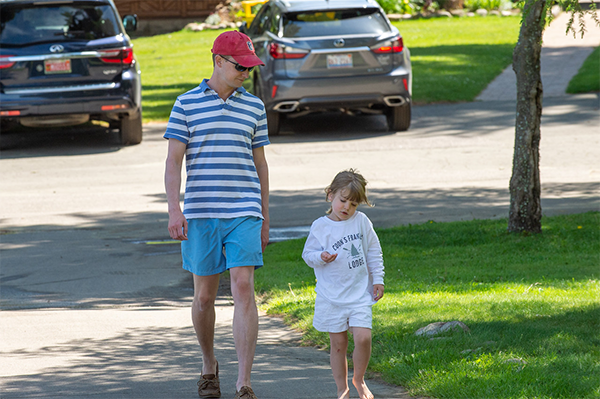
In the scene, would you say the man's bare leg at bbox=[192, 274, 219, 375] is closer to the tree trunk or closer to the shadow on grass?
the shadow on grass

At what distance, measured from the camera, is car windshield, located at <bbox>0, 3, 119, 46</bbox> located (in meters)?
12.3

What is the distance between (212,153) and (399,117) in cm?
1014

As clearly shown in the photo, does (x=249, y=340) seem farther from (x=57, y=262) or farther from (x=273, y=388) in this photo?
(x=57, y=262)

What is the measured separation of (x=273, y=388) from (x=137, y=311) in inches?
89.1

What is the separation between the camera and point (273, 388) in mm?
4344

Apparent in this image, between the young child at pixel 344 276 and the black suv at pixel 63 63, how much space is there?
30.1ft

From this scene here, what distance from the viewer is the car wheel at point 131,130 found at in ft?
43.9

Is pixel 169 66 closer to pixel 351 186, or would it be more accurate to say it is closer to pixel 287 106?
pixel 287 106

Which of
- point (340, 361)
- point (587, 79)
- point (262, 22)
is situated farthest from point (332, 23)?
point (340, 361)

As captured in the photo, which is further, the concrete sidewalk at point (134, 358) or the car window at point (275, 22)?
the car window at point (275, 22)

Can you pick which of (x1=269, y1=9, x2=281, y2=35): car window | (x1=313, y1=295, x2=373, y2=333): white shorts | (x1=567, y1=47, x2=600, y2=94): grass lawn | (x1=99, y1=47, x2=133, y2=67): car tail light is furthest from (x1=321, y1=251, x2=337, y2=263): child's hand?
(x1=567, y1=47, x2=600, y2=94): grass lawn

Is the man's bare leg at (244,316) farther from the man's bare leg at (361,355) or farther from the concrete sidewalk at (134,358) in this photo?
the man's bare leg at (361,355)

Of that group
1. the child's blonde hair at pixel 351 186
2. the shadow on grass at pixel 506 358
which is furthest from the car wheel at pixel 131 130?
the child's blonde hair at pixel 351 186

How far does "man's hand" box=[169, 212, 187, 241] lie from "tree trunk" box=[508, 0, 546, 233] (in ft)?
14.9
